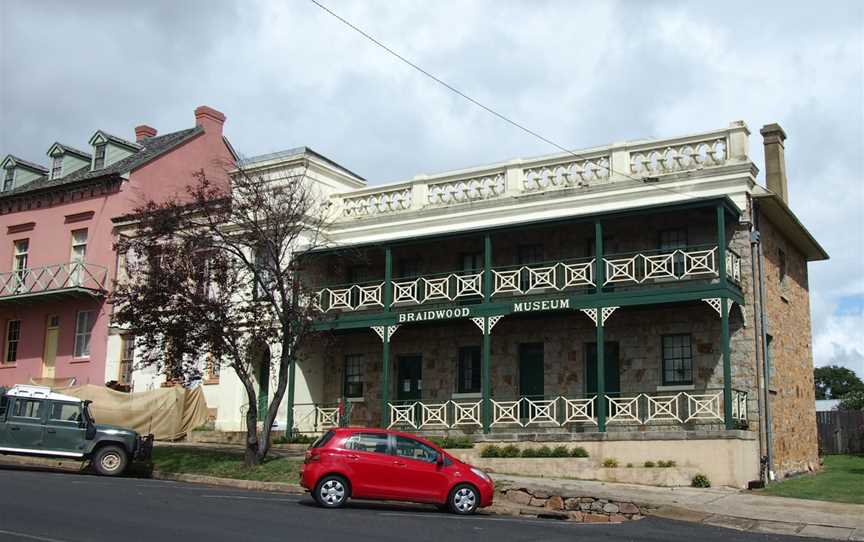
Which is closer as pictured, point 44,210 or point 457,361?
point 457,361

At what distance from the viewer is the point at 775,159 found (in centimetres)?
2489

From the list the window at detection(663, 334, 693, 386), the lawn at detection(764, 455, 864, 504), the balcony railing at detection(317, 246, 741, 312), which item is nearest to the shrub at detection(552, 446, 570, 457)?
the window at detection(663, 334, 693, 386)

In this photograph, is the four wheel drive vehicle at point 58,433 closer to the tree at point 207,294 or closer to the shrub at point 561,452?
the tree at point 207,294

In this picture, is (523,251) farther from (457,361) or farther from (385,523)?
(385,523)

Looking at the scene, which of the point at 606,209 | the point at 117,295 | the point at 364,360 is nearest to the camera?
the point at 117,295

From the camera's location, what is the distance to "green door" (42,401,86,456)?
19266 millimetres

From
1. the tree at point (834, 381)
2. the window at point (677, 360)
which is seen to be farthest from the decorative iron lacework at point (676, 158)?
the tree at point (834, 381)

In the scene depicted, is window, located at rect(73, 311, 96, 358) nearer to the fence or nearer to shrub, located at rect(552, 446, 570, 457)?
shrub, located at rect(552, 446, 570, 457)

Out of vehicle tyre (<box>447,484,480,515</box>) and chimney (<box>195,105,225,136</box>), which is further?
chimney (<box>195,105,225,136</box>)

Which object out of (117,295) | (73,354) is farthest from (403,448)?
(73,354)

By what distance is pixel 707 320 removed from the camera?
70.6ft

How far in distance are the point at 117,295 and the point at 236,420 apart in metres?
7.90

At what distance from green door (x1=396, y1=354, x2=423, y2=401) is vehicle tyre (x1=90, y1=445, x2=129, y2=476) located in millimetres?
8727

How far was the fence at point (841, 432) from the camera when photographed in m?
32.1
